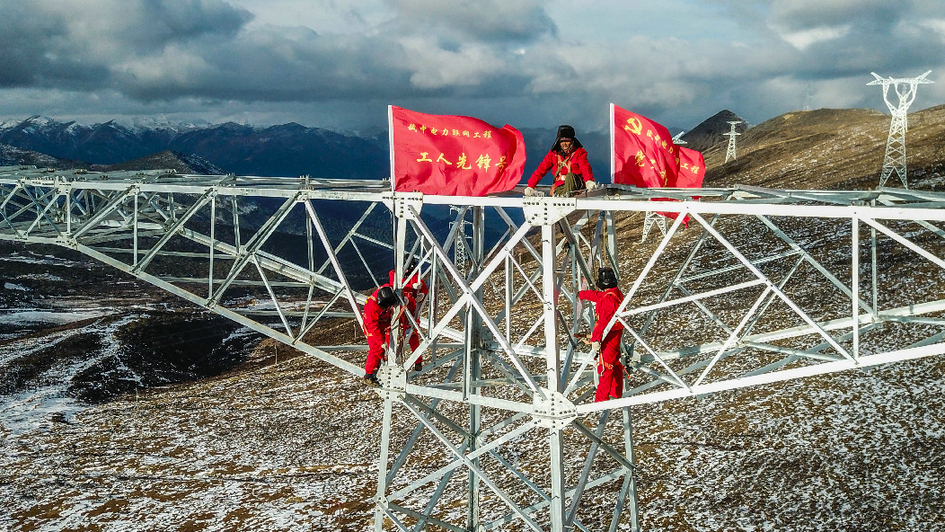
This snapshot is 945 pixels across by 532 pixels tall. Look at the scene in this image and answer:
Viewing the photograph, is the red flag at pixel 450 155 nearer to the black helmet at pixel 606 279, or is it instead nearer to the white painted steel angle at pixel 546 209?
the white painted steel angle at pixel 546 209

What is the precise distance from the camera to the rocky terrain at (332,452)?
21.2m

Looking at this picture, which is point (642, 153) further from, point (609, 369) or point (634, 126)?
point (609, 369)

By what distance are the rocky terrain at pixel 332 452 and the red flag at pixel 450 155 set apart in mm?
13146

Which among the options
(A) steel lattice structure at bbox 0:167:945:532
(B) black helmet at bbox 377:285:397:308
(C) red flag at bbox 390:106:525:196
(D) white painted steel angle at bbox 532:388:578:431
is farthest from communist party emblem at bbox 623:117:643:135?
(B) black helmet at bbox 377:285:397:308

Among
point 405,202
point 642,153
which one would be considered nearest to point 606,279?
point 642,153

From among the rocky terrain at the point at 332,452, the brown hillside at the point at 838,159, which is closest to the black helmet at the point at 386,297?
the rocky terrain at the point at 332,452

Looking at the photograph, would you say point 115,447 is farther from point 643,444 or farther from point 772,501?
point 772,501

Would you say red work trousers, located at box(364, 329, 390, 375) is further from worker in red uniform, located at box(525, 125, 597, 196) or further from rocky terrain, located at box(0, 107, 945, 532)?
rocky terrain, located at box(0, 107, 945, 532)

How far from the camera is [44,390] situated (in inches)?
1777

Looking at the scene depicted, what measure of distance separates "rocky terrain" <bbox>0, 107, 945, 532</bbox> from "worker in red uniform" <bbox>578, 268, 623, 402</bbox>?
1054 centimetres

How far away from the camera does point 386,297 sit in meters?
12.2

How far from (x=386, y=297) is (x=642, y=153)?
5210mm

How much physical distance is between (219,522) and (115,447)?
1256cm

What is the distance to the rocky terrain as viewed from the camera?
69.4 feet
